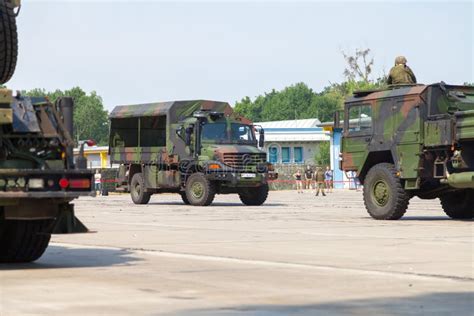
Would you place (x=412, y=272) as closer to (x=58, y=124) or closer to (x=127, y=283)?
(x=127, y=283)

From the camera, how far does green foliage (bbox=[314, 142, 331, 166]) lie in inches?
3520

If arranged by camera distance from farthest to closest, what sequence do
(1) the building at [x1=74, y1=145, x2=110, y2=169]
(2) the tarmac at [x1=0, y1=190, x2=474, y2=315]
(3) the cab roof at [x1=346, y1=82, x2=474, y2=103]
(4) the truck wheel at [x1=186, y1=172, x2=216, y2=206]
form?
(1) the building at [x1=74, y1=145, x2=110, y2=169], (4) the truck wheel at [x1=186, y1=172, x2=216, y2=206], (3) the cab roof at [x1=346, y1=82, x2=474, y2=103], (2) the tarmac at [x1=0, y1=190, x2=474, y2=315]

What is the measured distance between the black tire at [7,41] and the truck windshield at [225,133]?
2038cm

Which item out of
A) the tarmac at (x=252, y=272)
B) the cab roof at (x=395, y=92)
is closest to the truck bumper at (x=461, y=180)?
the tarmac at (x=252, y=272)

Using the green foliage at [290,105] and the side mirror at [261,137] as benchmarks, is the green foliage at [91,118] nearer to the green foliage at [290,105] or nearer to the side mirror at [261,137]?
the green foliage at [290,105]

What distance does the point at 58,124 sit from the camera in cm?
1236

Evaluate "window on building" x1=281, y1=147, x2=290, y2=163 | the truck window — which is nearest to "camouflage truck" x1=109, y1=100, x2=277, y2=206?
the truck window

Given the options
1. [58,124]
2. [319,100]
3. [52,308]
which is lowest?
[52,308]

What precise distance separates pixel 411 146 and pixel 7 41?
10488 mm

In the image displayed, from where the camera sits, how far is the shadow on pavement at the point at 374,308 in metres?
8.79

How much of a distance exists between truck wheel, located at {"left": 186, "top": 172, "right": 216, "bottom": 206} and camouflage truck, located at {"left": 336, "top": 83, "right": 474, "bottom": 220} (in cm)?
993

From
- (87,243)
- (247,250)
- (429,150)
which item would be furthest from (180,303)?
(429,150)

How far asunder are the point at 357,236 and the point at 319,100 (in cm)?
15749

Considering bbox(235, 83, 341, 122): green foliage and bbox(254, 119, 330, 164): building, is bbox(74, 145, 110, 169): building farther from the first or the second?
bbox(235, 83, 341, 122): green foliage
